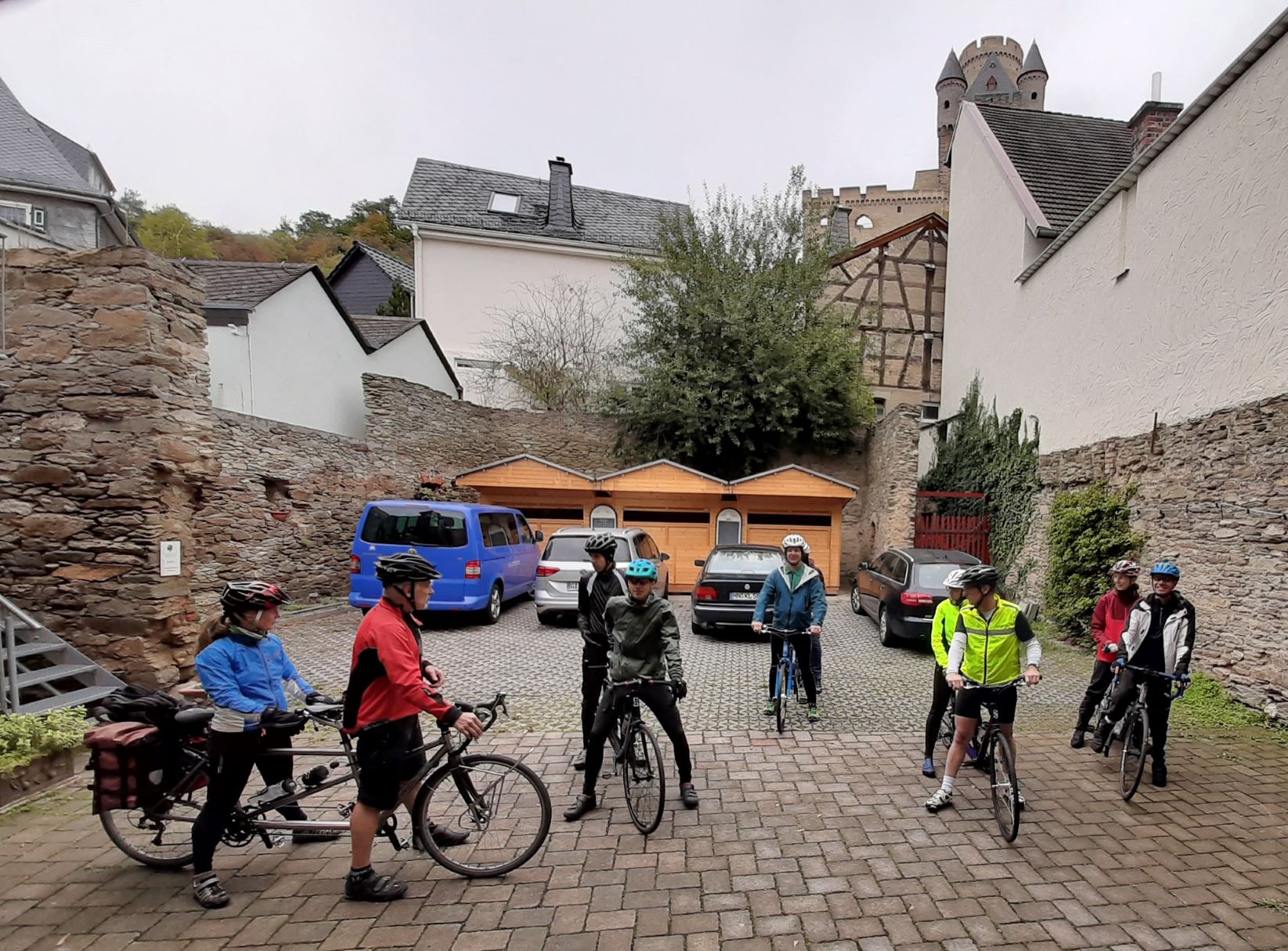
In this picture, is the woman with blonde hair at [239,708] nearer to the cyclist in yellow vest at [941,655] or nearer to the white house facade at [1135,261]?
the cyclist in yellow vest at [941,655]

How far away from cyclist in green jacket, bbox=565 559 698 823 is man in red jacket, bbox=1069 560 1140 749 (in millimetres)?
3615

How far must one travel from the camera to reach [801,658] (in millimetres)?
5582

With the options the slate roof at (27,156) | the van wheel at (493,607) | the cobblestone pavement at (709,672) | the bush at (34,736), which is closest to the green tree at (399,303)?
the slate roof at (27,156)

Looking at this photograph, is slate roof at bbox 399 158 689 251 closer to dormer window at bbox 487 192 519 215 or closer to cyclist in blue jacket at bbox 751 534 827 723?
dormer window at bbox 487 192 519 215

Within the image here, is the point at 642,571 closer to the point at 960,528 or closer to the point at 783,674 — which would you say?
the point at 783,674

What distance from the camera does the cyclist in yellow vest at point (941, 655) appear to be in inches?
162

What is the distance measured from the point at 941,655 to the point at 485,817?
10.2ft

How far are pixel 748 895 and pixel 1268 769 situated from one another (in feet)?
15.4

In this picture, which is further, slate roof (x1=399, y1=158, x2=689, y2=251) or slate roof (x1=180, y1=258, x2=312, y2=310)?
slate roof (x1=399, y1=158, x2=689, y2=251)

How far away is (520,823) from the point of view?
3633 millimetres

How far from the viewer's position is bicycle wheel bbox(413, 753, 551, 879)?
10.3 ft

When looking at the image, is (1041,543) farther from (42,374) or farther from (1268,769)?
(42,374)

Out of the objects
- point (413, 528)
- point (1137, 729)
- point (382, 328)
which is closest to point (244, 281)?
point (382, 328)

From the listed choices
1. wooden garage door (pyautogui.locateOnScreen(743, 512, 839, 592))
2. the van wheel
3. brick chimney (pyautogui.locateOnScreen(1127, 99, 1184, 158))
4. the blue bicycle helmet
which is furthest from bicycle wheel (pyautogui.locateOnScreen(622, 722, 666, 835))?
brick chimney (pyautogui.locateOnScreen(1127, 99, 1184, 158))
